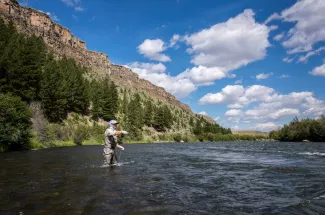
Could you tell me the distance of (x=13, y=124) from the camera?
1276 inches

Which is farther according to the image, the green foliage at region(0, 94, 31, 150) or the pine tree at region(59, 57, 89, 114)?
the pine tree at region(59, 57, 89, 114)

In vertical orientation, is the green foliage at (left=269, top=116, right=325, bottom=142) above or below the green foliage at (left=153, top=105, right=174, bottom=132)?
below

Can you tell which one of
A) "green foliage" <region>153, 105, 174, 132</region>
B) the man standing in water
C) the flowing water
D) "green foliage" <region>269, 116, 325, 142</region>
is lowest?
the flowing water

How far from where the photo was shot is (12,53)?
54281 mm

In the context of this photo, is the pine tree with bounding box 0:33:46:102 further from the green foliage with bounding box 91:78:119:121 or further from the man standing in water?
the man standing in water

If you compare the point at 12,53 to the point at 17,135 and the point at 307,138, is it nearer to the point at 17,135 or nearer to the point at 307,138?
Result: the point at 17,135

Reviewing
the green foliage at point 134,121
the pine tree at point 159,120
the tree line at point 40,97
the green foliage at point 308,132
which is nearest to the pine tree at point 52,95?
the tree line at point 40,97

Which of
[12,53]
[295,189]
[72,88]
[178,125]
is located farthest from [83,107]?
[295,189]

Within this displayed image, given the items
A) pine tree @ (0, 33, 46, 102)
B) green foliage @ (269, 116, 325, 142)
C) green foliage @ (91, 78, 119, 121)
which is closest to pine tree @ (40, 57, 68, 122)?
pine tree @ (0, 33, 46, 102)

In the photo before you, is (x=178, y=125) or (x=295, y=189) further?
(x=178, y=125)

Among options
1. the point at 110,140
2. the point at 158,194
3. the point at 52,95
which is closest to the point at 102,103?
the point at 52,95

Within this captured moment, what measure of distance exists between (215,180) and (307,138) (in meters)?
92.3

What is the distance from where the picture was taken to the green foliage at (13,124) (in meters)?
30.9

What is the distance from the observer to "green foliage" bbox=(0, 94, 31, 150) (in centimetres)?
3088
